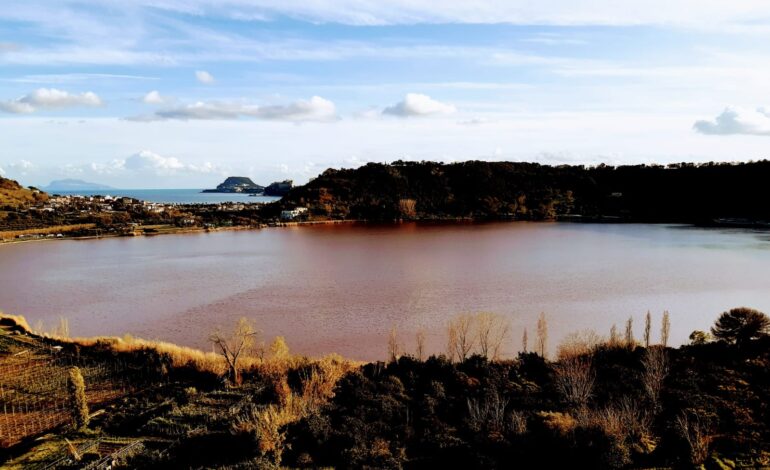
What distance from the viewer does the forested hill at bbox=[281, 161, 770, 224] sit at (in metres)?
87.4

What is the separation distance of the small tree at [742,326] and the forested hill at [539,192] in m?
70.9

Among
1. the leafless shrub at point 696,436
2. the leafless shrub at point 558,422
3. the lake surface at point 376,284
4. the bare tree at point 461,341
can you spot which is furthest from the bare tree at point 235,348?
A: the leafless shrub at point 696,436

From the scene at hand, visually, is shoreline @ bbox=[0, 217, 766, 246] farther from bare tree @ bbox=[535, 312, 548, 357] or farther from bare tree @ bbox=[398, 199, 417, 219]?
bare tree @ bbox=[535, 312, 548, 357]

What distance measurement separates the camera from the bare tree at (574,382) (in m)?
14.4

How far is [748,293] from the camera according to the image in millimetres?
31672

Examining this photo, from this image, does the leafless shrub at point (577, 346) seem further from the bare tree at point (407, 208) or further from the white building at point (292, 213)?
the white building at point (292, 213)

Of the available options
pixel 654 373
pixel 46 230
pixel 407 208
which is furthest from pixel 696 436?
pixel 407 208

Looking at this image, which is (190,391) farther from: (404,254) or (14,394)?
(404,254)

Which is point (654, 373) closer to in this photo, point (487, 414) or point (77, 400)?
point (487, 414)

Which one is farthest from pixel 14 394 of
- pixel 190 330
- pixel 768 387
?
pixel 768 387

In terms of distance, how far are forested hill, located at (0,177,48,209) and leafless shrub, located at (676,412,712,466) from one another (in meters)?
95.9

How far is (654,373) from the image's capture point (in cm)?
1622

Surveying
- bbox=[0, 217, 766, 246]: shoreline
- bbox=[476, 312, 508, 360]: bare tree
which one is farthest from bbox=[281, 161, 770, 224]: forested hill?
bbox=[476, 312, 508, 360]: bare tree

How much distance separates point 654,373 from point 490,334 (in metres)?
7.58
